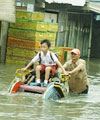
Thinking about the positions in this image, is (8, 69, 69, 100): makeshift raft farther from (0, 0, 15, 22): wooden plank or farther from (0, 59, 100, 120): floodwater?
(0, 0, 15, 22): wooden plank

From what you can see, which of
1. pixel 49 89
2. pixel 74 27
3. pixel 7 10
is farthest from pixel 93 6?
pixel 7 10

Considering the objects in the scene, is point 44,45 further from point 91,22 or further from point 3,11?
point 91,22

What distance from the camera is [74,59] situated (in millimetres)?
11172

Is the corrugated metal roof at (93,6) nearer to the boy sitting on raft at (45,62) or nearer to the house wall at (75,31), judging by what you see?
the house wall at (75,31)

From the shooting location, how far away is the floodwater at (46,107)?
27.1ft

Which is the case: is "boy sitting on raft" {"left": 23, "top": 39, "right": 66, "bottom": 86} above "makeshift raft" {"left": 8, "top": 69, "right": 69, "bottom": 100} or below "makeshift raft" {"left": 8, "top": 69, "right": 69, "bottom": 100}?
above

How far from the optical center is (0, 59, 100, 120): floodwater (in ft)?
27.1

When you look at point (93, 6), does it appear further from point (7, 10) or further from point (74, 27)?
point (7, 10)

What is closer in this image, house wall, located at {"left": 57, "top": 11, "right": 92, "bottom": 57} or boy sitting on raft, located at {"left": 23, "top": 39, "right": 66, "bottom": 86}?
→ boy sitting on raft, located at {"left": 23, "top": 39, "right": 66, "bottom": 86}

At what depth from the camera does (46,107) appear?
364 inches

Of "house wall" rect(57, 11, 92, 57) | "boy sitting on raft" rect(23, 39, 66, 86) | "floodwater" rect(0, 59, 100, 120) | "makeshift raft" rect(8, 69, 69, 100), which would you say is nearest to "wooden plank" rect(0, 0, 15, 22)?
"floodwater" rect(0, 59, 100, 120)

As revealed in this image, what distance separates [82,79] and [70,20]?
14506mm

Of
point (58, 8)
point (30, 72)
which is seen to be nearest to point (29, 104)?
point (30, 72)

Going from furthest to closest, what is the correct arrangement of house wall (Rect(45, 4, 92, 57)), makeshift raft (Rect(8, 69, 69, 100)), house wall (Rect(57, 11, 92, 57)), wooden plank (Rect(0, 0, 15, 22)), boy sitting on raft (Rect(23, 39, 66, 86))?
1. house wall (Rect(57, 11, 92, 57))
2. house wall (Rect(45, 4, 92, 57))
3. boy sitting on raft (Rect(23, 39, 66, 86))
4. makeshift raft (Rect(8, 69, 69, 100))
5. wooden plank (Rect(0, 0, 15, 22))
